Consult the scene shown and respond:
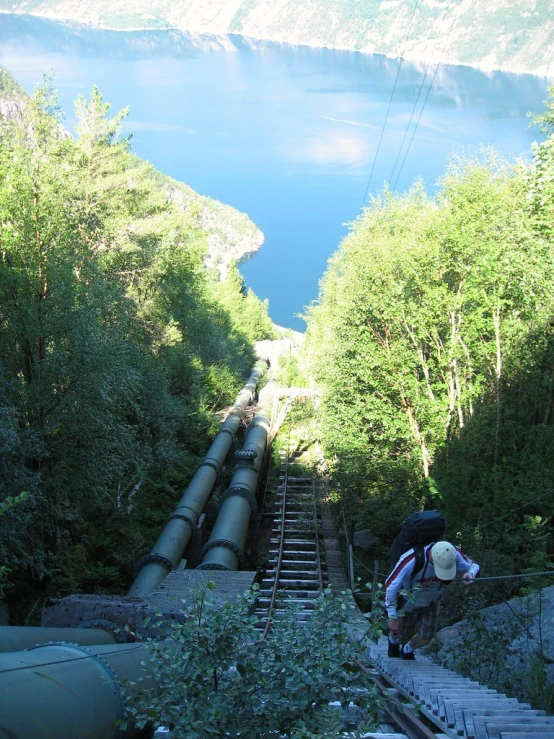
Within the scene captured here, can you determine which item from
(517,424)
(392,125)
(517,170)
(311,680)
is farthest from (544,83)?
(311,680)

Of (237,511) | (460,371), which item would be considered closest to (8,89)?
(237,511)

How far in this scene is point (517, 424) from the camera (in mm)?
16531

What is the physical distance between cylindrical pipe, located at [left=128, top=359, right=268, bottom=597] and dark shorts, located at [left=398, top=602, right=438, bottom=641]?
10.6m

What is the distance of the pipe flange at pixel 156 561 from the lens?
1959 centimetres

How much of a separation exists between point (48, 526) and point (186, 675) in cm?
1354

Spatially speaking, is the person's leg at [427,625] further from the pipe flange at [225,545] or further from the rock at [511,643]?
the pipe flange at [225,545]

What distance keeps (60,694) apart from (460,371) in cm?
→ 1617

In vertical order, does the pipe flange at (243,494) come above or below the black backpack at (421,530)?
above

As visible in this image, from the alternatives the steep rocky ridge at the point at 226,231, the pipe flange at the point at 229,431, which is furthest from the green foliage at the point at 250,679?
the steep rocky ridge at the point at 226,231

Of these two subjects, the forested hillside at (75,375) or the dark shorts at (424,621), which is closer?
the dark shorts at (424,621)

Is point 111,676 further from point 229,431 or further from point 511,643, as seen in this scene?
point 229,431

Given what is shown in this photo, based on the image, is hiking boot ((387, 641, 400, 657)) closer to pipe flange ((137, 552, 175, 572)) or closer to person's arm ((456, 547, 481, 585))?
person's arm ((456, 547, 481, 585))

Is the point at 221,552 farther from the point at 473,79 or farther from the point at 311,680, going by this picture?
the point at 473,79

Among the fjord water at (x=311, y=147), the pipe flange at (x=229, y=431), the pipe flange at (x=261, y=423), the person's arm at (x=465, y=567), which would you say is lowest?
the person's arm at (x=465, y=567)
